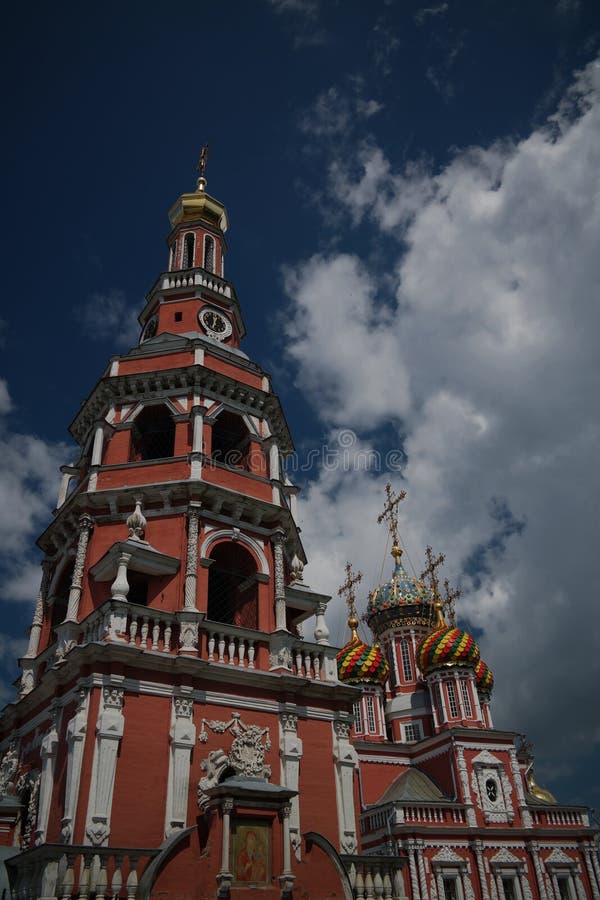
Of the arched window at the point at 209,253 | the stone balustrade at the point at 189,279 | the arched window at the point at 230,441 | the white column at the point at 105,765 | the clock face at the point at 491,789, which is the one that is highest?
the arched window at the point at 209,253

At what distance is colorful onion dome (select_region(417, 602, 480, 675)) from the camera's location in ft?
119

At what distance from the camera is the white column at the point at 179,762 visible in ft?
48.4

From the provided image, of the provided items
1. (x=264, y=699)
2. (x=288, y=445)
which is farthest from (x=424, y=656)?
(x=264, y=699)

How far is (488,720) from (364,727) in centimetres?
644

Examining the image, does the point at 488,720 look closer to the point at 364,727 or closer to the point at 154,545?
the point at 364,727

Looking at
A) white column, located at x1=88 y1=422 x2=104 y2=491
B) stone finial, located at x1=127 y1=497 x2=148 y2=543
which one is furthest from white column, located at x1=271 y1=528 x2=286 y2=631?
white column, located at x1=88 y1=422 x2=104 y2=491

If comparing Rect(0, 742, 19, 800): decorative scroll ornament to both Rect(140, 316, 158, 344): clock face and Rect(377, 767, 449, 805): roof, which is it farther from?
Rect(377, 767, 449, 805): roof

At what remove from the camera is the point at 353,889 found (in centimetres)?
1545

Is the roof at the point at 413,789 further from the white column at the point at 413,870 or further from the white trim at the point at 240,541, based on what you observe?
the white trim at the point at 240,541

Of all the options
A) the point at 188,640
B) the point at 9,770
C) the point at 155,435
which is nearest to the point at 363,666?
the point at 155,435

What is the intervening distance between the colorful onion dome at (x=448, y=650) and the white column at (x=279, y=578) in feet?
63.3

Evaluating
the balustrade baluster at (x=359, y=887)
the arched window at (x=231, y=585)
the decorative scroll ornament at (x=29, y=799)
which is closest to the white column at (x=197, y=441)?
the arched window at (x=231, y=585)

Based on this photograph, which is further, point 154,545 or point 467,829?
point 467,829

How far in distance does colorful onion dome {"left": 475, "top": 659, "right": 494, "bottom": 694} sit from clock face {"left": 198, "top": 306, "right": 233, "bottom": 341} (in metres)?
23.4
